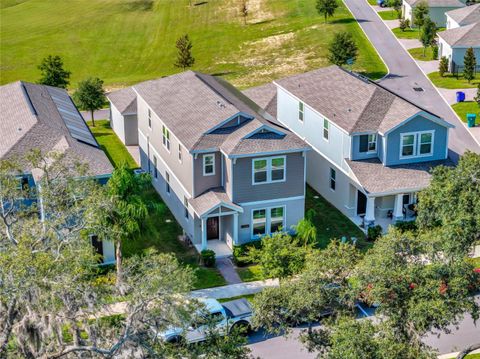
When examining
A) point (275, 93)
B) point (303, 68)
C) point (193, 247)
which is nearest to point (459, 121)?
point (275, 93)

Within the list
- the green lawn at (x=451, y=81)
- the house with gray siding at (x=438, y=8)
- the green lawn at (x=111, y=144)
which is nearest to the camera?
the green lawn at (x=111, y=144)

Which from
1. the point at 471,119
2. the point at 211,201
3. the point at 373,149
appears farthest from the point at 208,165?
the point at 471,119

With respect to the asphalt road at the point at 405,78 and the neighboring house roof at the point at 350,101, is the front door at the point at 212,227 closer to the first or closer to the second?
the neighboring house roof at the point at 350,101

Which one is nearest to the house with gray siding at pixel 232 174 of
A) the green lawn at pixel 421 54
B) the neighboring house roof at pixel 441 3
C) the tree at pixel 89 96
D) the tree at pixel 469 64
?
the tree at pixel 89 96

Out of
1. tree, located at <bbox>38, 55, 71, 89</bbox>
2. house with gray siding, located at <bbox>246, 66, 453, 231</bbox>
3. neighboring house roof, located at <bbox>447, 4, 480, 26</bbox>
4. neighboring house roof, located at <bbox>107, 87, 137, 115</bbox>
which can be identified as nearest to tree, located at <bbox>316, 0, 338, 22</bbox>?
neighboring house roof, located at <bbox>447, 4, 480, 26</bbox>

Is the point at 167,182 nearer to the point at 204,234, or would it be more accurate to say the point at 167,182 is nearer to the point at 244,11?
the point at 204,234

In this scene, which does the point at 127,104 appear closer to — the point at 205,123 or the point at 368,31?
the point at 205,123
